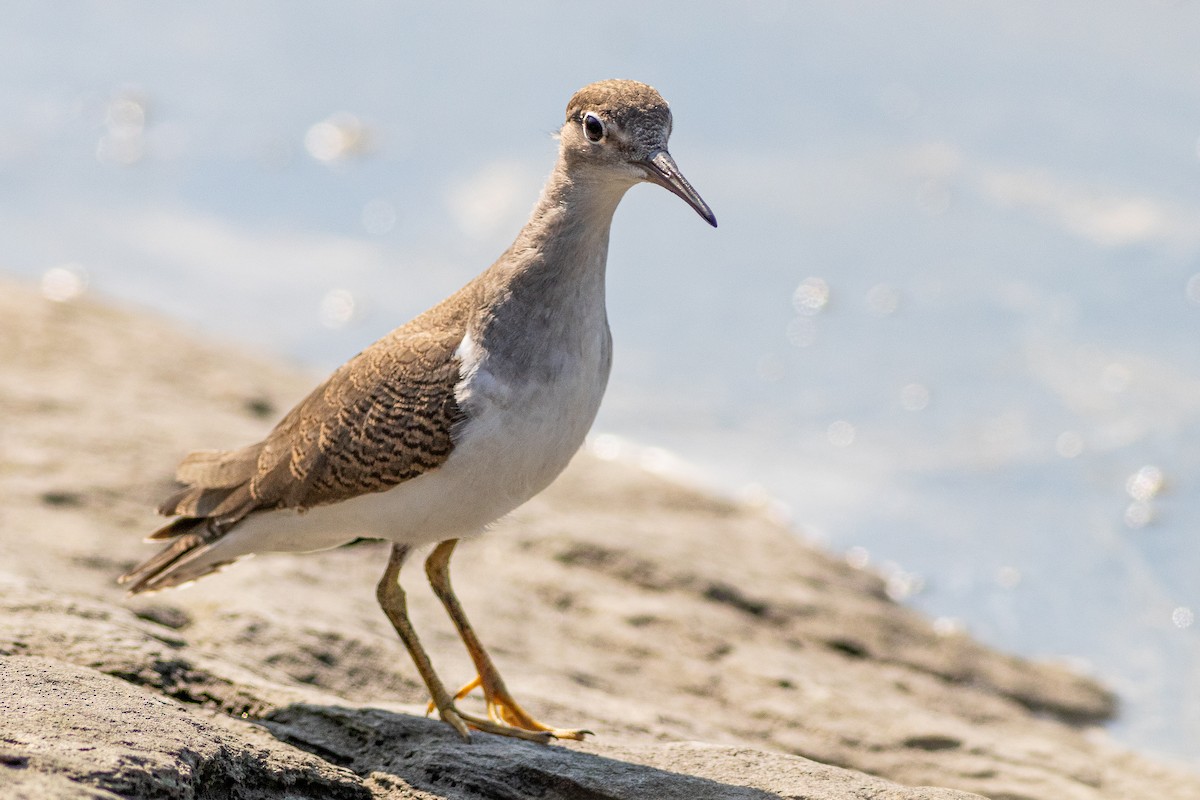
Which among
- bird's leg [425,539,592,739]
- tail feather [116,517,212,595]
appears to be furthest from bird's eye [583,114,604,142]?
tail feather [116,517,212,595]

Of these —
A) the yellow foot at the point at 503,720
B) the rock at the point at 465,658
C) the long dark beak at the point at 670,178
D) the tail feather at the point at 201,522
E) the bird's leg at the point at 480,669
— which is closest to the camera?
the rock at the point at 465,658

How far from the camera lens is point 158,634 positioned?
5629mm

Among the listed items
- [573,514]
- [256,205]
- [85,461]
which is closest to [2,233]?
[256,205]

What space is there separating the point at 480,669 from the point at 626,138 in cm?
219

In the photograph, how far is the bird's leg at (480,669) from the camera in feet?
18.3

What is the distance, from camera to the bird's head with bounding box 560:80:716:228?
5000 millimetres

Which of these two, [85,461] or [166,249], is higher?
[166,249]

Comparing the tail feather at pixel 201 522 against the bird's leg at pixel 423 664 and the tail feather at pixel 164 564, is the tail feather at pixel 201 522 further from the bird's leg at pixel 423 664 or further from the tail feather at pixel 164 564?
the bird's leg at pixel 423 664

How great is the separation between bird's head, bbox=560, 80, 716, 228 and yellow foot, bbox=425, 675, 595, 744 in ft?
6.49

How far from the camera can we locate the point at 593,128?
5.13 metres

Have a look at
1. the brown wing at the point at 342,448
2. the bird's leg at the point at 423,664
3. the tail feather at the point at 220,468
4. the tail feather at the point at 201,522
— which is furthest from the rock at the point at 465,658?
the tail feather at the point at 220,468

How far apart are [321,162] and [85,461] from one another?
306 inches

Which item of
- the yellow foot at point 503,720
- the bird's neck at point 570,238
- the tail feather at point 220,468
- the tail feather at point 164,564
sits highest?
the bird's neck at point 570,238

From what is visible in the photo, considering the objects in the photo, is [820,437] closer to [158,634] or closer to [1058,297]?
[1058,297]
